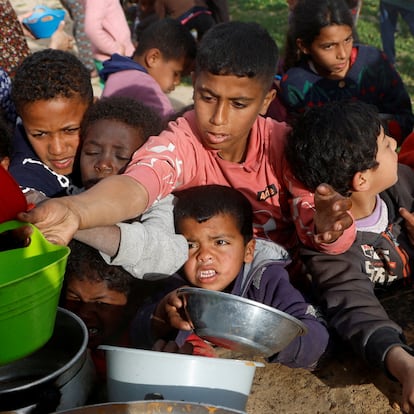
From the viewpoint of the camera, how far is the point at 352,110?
2.47 m

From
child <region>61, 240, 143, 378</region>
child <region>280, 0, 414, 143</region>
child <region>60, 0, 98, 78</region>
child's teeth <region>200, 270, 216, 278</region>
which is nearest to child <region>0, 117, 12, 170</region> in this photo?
child <region>61, 240, 143, 378</region>

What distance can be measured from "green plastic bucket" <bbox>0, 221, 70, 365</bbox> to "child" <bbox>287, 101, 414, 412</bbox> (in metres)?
1.12

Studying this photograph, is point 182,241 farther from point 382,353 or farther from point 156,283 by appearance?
point 382,353

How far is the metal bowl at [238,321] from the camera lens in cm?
189

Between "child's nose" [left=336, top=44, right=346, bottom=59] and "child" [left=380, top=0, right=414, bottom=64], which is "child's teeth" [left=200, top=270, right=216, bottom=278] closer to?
"child's nose" [left=336, top=44, right=346, bottom=59]

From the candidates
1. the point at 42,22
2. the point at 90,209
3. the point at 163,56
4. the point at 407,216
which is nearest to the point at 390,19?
the point at 163,56

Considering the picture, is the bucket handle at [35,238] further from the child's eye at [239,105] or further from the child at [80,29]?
the child at [80,29]

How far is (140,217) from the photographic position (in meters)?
2.49

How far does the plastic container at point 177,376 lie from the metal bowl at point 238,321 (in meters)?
0.10

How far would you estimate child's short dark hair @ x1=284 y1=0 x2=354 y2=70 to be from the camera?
3643mm

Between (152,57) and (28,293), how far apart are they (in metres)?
2.85

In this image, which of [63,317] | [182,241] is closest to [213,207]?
[182,241]

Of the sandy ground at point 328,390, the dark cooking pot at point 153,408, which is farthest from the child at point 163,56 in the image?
the dark cooking pot at point 153,408

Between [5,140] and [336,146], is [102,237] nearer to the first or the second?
[336,146]
